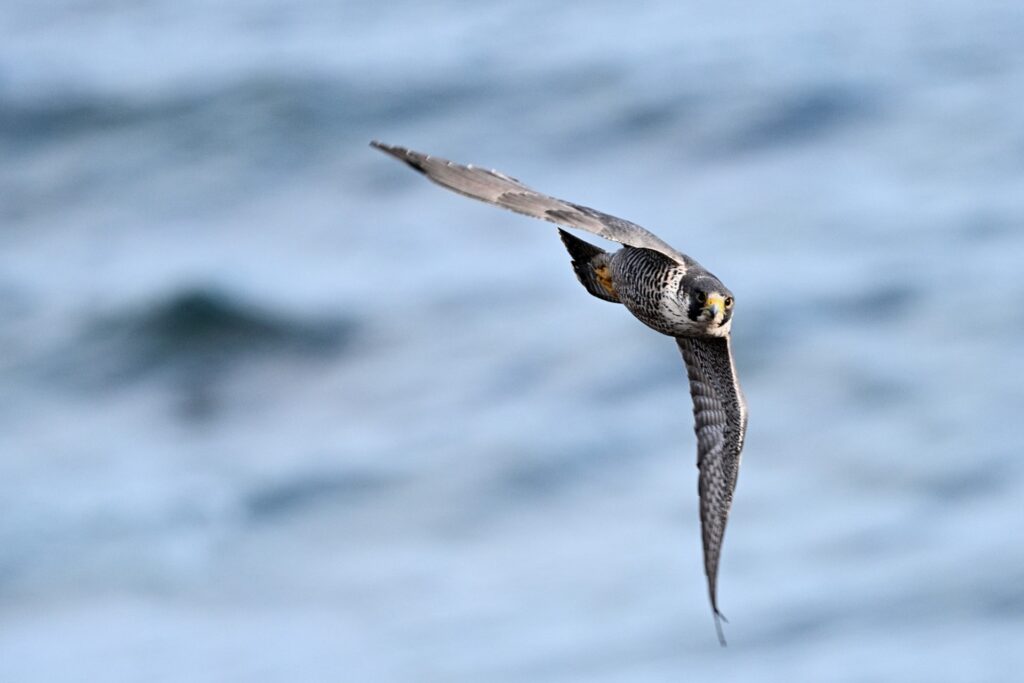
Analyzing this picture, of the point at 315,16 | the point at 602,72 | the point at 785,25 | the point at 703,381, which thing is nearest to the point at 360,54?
the point at 315,16

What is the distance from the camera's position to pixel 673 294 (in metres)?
9.39

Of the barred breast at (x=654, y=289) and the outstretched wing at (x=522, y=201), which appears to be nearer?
the outstretched wing at (x=522, y=201)

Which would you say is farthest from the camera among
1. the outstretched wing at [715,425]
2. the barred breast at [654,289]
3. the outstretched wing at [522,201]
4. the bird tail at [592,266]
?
the bird tail at [592,266]

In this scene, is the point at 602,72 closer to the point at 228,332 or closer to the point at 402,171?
the point at 402,171

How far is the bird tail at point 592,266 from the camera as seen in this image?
33.8 ft

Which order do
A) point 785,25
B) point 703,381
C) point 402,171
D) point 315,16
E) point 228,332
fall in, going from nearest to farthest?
1. point 703,381
2. point 228,332
3. point 402,171
4. point 785,25
5. point 315,16

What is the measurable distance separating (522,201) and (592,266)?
47.5 inches

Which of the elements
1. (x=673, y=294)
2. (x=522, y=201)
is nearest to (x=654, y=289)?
(x=673, y=294)

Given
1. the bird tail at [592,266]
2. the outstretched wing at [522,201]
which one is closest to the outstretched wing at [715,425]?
the bird tail at [592,266]

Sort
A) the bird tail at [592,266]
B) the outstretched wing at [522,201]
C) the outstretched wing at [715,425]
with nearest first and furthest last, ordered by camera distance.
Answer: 1. the outstretched wing at [522,201]
2. the outstretched wing at [715,425]
3. the bird tail at [592,266]

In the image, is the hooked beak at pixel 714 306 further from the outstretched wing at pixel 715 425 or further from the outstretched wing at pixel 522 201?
the outstretched wing at pixel 715 425

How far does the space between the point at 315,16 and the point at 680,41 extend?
47.6 ft

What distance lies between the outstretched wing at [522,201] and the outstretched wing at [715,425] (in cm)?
95

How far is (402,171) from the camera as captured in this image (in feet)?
223
